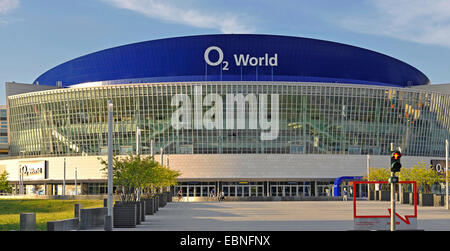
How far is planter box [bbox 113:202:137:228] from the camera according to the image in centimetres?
3238

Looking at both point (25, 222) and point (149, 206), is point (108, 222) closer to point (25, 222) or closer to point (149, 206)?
point (25, 222)

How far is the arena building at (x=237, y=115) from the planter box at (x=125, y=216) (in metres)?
69.5

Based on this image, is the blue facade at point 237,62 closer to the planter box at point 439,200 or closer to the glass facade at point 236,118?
the glass facade at point 236,118

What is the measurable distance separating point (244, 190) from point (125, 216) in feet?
246

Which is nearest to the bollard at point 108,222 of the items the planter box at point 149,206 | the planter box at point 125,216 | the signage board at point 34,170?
the planter box at point 125,216

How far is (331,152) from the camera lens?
107 metres

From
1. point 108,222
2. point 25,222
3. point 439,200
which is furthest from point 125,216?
point 439,200

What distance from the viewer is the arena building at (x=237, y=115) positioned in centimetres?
10325

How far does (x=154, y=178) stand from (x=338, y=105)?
58.4 metres

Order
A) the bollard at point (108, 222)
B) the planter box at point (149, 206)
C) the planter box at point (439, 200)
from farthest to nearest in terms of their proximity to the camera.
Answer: the planter box at point (439, 200), the planter box at point (149, 206), the bollard at point (108, 222)

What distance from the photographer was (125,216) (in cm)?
3247

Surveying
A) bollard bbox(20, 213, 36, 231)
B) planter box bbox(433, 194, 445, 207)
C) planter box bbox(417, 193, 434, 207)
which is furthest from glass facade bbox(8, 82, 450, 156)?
bollard bbox(20, 213, 36, 231)

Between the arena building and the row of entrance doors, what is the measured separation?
0.18 m

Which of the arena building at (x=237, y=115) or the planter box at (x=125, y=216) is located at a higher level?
the arena building at (x=237, y=115)
